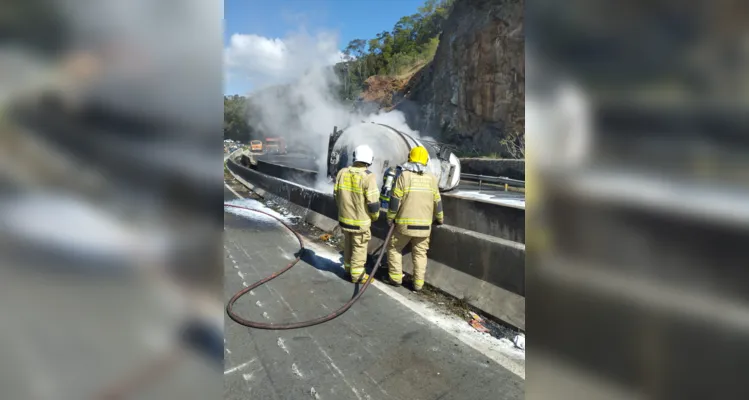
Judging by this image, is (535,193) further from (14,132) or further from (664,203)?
(14,132)

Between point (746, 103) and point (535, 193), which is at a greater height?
point (746, 103)

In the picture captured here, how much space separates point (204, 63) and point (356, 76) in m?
59.9

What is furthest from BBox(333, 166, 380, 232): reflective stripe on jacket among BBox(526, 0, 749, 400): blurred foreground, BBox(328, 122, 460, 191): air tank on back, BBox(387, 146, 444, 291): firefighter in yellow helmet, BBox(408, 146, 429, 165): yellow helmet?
BBox(526, 0, 749, 400): blurred foreground

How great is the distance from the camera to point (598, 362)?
0.78 m

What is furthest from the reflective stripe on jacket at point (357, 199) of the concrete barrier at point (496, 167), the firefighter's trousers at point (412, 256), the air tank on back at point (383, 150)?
the concrete barrier at point (496, 167)

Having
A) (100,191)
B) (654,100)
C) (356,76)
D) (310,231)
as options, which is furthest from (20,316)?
(356,76)

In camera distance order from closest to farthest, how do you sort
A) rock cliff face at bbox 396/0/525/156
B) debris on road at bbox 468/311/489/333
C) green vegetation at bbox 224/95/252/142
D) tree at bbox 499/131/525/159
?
1. debris on road at bbox 468/311/489/333
2. tree at bbox 499/131/525/159
3. rock cliff face at bbox 396/0/525/156
4. green vegetation at bbox 224/95/252/142

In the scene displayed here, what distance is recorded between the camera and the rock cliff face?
24906mm

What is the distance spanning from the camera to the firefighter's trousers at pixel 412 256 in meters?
5.18

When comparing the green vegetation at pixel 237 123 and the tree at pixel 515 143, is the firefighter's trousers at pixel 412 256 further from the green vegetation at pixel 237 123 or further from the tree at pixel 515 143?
the green vegetation at pixel 237 123

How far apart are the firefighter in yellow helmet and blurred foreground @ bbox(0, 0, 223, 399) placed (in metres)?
4.37

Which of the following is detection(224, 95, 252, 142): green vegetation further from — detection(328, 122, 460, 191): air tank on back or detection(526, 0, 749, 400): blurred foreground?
detection(526, 0, 749, 400): blurred foreground

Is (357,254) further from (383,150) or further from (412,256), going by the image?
(383,150)

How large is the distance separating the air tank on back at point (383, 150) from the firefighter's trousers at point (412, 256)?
375cm
